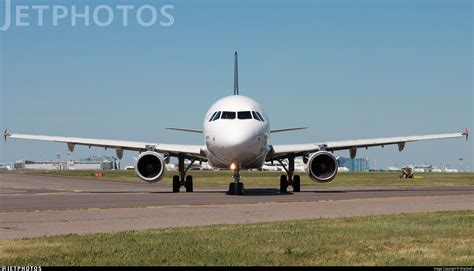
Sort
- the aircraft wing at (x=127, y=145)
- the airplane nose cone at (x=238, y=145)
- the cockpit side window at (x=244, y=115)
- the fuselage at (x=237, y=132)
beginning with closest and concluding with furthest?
the airplane nose cone at (x=238, y=145)
the fuselage at (x=237, y=132)
the cockpit side window at (x=244, y=115)
the aircraft wing at (x=127, y=145)

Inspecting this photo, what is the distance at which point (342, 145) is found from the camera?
35.4 metres

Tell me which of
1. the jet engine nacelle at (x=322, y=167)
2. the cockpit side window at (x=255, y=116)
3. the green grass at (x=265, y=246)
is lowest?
the green grass at (x=265, y=246)

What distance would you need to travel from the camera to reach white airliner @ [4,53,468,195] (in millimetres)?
29172

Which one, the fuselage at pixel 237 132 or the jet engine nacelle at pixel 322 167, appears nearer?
the fuselage at pixel 237 132

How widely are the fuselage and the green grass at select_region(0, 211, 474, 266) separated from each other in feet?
47.5

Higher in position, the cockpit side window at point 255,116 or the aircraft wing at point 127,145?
the cockpit side window at point 255,116

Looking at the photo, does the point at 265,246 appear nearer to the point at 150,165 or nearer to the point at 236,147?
the point at 236,147

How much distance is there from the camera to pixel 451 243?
11148 millimetres

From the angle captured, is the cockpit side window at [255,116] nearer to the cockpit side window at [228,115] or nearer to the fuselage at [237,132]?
the fuselage at [237,132]

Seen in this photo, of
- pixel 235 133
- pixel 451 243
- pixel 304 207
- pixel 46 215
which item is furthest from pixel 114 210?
pixel 451 243

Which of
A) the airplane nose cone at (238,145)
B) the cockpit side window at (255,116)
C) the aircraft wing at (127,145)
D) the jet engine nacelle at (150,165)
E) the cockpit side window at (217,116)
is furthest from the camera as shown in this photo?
the aircraft wing at (127,145)

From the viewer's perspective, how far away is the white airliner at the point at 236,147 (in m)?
29.2

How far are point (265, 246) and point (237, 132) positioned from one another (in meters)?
17.9

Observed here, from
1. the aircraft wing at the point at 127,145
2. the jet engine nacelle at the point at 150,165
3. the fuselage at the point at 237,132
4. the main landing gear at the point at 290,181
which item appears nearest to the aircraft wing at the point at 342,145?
the main landing gear at the point at 290,181
